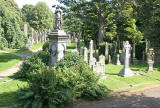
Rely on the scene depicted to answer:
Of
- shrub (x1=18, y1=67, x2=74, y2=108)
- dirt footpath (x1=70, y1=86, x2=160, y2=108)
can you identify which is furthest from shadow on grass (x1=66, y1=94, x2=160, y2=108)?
shrub (x1=18, y1=67, x2=74, y2=108)

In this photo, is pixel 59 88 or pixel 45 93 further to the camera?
pixel 59 88

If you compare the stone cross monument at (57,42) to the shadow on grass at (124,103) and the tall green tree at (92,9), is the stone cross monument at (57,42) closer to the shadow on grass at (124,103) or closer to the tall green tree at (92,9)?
the shadow on grass at (124,103)

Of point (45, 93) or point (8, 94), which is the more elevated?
point (45, 93)

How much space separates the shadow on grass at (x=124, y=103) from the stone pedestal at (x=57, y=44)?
412 centimetres

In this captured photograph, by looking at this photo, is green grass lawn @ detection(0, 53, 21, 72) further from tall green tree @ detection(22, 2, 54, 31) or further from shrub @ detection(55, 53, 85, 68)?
tall green tree @ detection(22, 2, 54, 31)

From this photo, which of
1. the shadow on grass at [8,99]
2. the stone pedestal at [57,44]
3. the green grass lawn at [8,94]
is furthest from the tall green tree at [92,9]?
the shadow on grass at [8,99]

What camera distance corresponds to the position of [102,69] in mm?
12773

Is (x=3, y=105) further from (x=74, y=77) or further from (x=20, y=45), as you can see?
(x=20, y=45)

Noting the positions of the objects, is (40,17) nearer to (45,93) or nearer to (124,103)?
(45,93)

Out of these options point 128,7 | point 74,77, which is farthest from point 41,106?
point 128,7

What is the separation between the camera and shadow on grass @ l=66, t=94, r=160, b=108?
7.09 metres

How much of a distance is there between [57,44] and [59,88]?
12.5ft

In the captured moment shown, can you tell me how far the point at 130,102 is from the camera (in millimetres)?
7562

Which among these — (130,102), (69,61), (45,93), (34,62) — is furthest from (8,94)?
(130,102)
